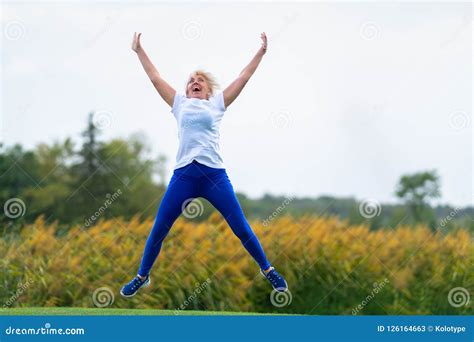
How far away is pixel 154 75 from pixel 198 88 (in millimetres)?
459

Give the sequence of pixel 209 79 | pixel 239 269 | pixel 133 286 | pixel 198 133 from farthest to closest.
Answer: pixel 239 269
pixel 209 79
pixel 133 286
pixel 198 133

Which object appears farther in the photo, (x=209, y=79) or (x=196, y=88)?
(x=209, y=79)

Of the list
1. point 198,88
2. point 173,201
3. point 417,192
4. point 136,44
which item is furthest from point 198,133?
point 417,192

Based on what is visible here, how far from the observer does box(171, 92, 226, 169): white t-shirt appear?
6.57 metres

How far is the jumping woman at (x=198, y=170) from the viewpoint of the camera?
6.53 m

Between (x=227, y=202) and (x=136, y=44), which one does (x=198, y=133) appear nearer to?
(x=227, y=202)

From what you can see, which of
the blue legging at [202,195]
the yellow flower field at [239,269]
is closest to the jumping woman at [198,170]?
the blue legging at [202,195]

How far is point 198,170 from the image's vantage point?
21.5ft

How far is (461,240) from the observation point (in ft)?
35.9

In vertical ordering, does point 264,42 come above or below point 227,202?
above

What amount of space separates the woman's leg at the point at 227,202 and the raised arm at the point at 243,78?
0.78 m
